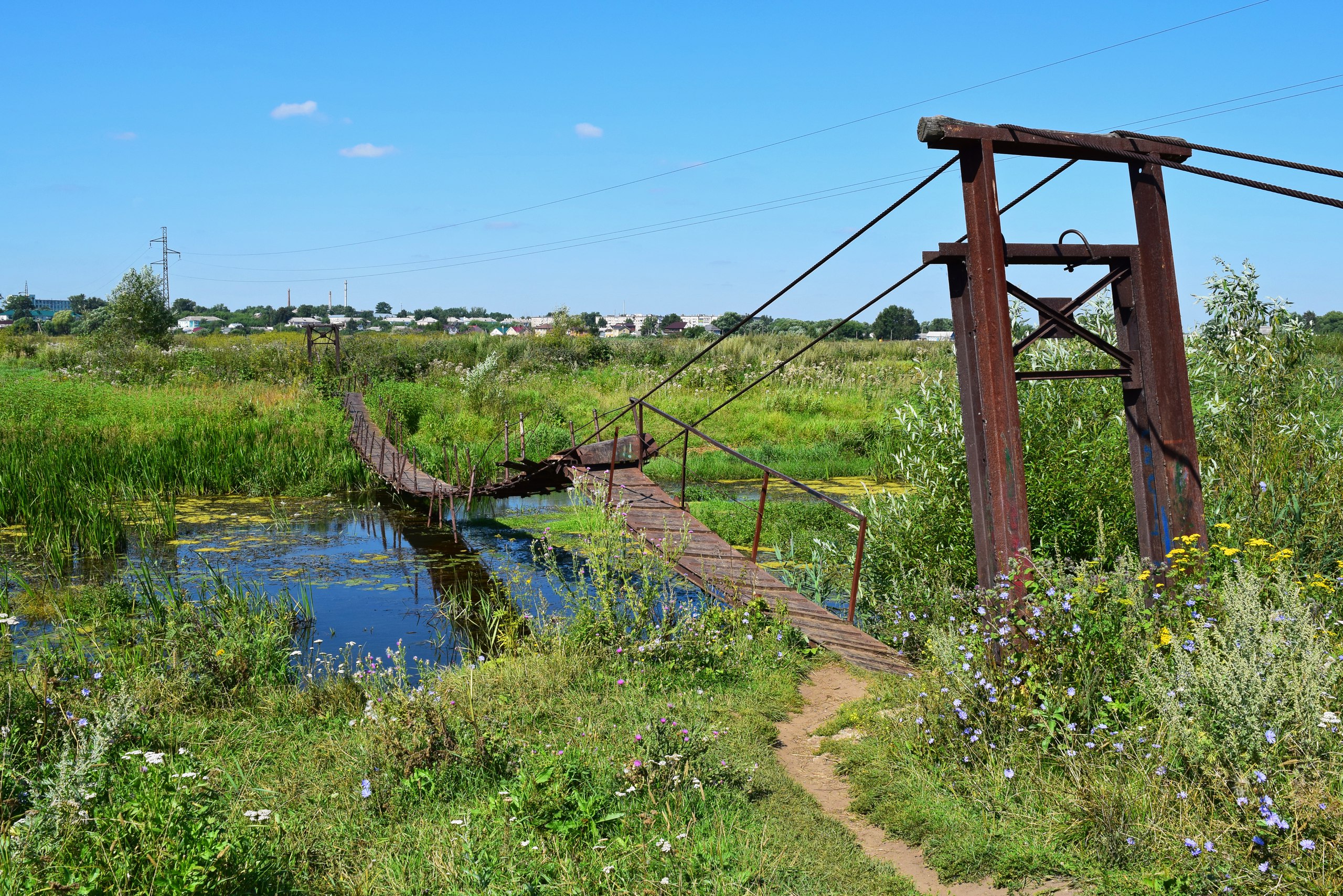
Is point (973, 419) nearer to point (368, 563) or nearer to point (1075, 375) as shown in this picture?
point (1075, 375)

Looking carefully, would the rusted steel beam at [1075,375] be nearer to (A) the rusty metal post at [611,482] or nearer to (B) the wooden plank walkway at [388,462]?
(A) the rusty metal post at [611,482]

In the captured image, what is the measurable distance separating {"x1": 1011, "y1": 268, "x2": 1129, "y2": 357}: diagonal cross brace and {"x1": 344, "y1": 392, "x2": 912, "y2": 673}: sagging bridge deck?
208 cm

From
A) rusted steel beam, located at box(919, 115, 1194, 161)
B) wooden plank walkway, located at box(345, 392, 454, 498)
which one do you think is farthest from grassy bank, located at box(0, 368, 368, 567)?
rusted steel beam, located at box(919, 115, 1194, 161)

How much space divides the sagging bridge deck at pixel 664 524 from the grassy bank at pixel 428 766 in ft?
0.94

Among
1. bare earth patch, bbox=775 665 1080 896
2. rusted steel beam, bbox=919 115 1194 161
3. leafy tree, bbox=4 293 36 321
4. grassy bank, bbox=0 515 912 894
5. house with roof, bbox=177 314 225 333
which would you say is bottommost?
bare earth patch, bbox=775 665 1080 896

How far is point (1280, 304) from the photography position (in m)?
7.24

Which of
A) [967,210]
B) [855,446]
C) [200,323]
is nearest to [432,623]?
[967,210]

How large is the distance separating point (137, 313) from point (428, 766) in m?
32.7

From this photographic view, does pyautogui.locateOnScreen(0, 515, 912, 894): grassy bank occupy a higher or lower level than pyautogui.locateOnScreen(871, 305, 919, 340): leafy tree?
lower

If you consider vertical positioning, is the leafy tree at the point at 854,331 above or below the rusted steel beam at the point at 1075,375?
above

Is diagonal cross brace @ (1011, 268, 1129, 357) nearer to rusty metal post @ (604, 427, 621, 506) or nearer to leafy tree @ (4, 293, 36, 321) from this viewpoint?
rusty metal post @ (604, 427, 621, 506)

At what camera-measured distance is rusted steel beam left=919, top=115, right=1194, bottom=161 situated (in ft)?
15.3

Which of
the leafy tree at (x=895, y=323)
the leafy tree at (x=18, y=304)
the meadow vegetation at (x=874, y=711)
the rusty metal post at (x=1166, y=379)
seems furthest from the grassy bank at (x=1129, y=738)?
the leafy tree at (x=18, y=304)

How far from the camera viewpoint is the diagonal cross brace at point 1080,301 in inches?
195
